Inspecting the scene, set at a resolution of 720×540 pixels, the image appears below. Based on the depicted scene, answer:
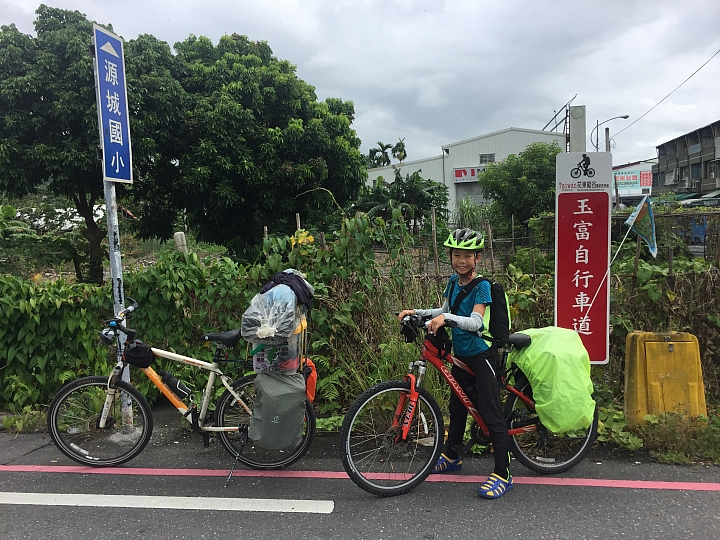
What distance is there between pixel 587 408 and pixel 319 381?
2.33 m

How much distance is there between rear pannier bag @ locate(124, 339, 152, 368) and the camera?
340 cm

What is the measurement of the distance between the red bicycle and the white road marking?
35cm

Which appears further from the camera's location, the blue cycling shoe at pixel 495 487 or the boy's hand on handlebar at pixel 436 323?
the blue cycling shoe at pixel 495 487

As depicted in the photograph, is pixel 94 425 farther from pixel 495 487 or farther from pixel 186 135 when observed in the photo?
pixel 186 135

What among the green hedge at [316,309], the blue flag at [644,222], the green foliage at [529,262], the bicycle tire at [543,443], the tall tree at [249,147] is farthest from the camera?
the tall tree at [249,147]

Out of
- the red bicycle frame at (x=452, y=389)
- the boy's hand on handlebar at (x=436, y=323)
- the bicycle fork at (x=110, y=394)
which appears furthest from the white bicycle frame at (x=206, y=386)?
the boy's hand on handlebar at (x=436, y=323)

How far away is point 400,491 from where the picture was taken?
304 centimetres

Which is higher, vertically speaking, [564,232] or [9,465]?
[564,232]

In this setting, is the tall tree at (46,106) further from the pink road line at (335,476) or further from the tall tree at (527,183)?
the tall tree at (527,183)

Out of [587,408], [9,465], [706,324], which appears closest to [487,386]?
[587,408]

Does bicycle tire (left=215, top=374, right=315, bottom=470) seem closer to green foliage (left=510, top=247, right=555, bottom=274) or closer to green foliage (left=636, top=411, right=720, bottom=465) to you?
green foliage (left=636, top=411, right=720, bottom=465)

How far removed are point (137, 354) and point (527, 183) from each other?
1935 centimetres

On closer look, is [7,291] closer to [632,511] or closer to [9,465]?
[9,465]

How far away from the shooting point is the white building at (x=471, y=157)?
37719mm
